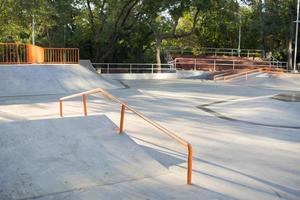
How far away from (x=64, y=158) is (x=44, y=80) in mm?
15472

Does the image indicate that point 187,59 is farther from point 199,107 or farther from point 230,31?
point 199,107

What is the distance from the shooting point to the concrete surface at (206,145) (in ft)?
20.8

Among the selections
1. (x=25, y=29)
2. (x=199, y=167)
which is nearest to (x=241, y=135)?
(x=199, y=167)

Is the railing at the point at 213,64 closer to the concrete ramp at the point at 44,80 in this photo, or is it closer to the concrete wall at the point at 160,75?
the concrete wall at the point at 160,75

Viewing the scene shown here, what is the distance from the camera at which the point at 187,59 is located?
3784cm

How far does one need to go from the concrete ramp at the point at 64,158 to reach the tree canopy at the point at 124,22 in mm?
25025

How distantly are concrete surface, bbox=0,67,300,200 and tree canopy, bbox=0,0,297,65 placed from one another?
15397 millimetres

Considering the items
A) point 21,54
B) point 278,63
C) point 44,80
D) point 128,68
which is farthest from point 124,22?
point 278,63

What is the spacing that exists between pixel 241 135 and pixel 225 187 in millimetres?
4415

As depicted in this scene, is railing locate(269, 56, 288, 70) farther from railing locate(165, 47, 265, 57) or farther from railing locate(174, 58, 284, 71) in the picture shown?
railing locate(165, 47, 265, 57)

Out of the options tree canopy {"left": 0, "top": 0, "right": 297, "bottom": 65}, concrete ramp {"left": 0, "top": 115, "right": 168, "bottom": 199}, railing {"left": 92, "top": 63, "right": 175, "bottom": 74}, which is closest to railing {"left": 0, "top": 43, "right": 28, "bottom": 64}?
tree canopy {"left": 0, "top": 0, "right": 297, "bottom": 65}

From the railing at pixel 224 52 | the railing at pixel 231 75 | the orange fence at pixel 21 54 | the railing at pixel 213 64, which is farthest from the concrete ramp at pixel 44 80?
the railing at pixel 224 52

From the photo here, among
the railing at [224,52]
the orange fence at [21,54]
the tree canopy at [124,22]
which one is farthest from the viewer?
the railing at [224,52]

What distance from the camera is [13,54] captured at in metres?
26.4
